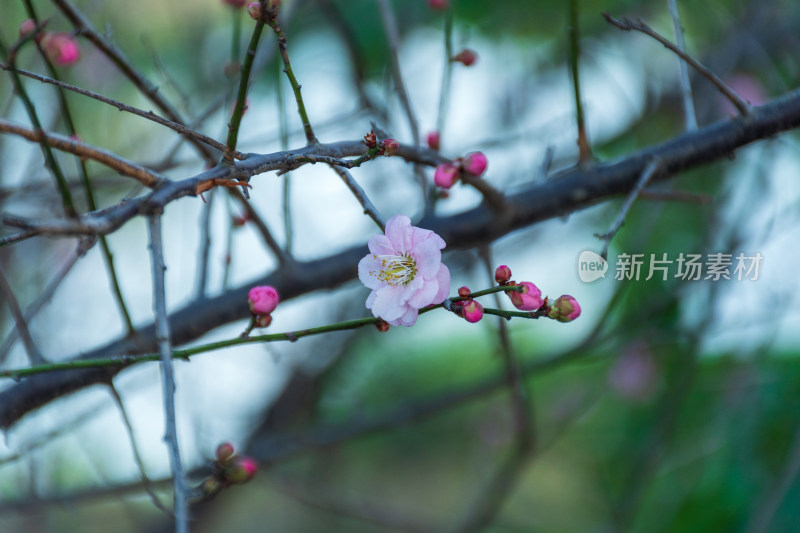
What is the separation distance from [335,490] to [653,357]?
63.4 inches

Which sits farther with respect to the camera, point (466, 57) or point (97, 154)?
point (466, 57)

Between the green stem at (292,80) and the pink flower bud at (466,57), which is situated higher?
the pink flower bud at (466,57)

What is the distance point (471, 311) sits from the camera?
81cm

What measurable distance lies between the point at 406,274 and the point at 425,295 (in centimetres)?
13

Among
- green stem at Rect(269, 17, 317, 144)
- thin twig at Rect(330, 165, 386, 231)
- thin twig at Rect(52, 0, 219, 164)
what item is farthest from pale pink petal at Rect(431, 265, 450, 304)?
thin twig at Rect(52, 0, 219, 164)

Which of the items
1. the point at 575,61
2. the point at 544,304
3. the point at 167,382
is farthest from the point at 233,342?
the point at 575,61

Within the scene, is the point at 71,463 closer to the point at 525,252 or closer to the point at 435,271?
the point at 525,252

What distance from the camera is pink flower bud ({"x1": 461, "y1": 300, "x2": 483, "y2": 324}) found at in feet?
2.63

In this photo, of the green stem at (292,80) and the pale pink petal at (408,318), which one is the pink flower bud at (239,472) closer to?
the pale pink petal at (408,318)

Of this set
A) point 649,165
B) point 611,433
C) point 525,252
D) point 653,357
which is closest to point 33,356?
point 649,165

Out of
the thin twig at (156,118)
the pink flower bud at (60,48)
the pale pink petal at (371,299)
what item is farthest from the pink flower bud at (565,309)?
the pink flower bud at (60,48)

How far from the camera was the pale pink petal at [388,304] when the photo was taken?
83 cm

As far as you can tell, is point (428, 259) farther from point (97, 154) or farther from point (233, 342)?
point (97, 154)

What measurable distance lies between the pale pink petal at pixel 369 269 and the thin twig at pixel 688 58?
18.4 inches
